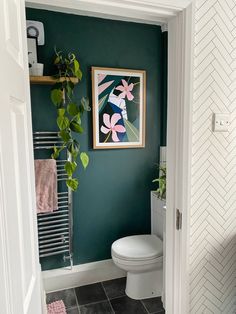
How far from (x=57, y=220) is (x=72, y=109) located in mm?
958

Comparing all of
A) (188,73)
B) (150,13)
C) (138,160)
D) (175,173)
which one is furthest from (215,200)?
(138,160)

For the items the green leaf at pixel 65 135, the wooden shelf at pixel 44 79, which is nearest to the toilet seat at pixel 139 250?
the green leaf at pixel 65 135

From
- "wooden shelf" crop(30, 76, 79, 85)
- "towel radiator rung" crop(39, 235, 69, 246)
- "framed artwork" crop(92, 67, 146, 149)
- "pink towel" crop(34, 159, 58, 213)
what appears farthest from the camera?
"framed artwork" crop(92, 67, 146, 149)

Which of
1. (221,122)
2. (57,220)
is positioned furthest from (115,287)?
(221,122)

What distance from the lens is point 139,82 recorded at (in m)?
2.43

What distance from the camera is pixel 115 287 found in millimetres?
2342

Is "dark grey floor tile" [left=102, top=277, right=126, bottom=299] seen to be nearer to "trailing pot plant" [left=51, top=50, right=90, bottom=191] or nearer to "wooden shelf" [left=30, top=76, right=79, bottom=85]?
"trailing pot plant" [left=51, top=50, right=90, bottom=191]

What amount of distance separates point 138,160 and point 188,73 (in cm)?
139

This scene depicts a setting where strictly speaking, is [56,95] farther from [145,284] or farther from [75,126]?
[145,284]

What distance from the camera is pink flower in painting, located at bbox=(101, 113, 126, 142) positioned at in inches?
91.8

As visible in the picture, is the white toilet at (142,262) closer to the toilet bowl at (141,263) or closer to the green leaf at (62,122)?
the toilet bowl at (141,263)

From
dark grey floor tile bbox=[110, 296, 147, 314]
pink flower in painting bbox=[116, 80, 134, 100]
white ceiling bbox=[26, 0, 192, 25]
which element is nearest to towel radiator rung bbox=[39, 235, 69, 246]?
dark grey floor tile bbox=[110, 296, 147, 314]

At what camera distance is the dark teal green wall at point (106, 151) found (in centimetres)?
217

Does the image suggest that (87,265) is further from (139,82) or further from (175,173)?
(139,82)
